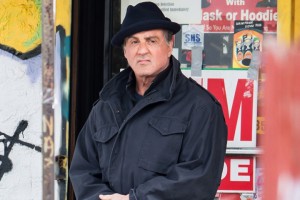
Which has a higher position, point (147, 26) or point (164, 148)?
point (147, 26)

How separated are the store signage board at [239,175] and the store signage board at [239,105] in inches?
3.5

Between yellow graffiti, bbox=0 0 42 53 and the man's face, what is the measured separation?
4.85 ft

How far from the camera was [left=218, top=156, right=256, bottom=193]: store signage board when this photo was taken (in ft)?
14.1

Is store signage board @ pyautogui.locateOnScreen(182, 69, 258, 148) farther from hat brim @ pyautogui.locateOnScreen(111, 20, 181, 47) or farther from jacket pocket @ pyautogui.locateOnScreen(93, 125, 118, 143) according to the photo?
jacket pocket @ pyautogui.locateOnScreen(93, 125, 118, 143)

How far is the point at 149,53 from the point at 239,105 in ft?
4.74

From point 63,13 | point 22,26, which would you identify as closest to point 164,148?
point 63,13

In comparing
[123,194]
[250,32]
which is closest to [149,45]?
[123,194]

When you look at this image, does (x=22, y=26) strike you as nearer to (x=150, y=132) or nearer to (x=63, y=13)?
(x=63, y=13)

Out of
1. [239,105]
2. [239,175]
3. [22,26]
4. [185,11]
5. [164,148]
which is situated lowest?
[239,175]

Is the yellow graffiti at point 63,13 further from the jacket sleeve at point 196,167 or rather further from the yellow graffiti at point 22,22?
the jacket sleeve at point 196,167

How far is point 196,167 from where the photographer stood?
110 inches

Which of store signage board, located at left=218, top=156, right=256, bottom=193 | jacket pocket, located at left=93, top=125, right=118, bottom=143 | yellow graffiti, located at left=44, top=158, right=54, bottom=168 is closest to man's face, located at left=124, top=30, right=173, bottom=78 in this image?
jacket pocket, located at left=93, top=125, right=118, bottom=143

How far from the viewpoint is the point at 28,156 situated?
444 cm

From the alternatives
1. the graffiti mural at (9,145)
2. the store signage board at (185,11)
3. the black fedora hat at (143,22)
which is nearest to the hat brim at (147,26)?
the black fedora hat at (143,22)
